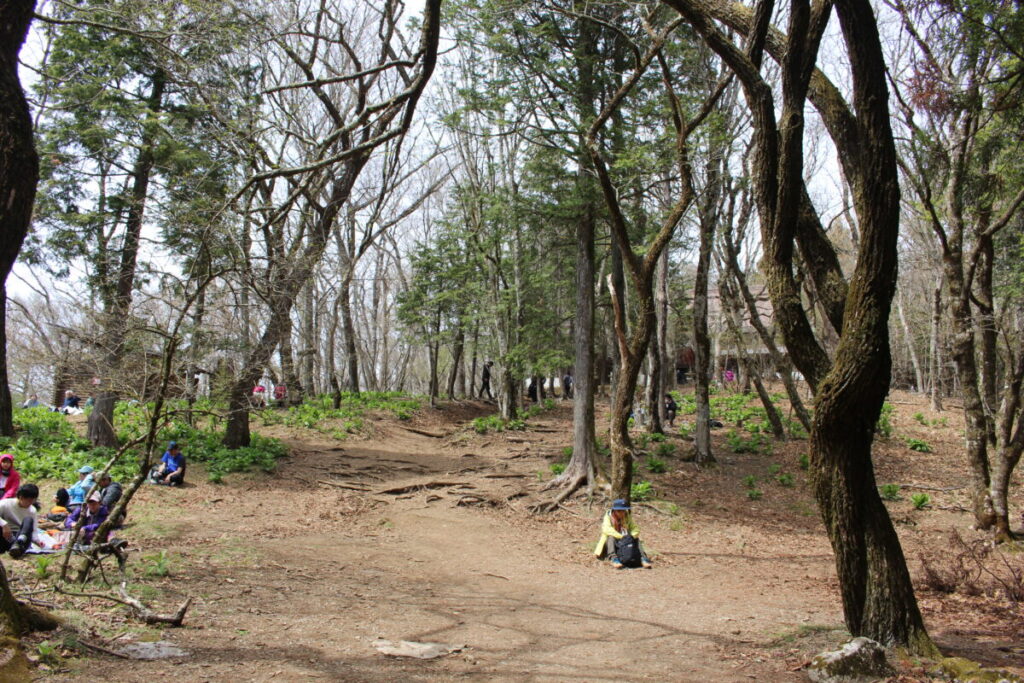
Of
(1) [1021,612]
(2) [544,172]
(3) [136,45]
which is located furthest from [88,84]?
(1) [1021,612]

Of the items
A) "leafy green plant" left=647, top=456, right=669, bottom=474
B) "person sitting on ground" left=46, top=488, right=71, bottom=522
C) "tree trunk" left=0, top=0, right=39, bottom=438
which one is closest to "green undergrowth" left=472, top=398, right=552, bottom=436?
"leafy green plant" left=647, top=456, right=669, bottom=474

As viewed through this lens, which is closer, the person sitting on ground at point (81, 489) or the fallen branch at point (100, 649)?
the fallen branch at point (100, 649)

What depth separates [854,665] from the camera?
4.38 m

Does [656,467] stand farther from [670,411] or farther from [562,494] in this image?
[670,411]

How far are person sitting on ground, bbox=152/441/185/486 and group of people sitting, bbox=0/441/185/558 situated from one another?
4.82 ft

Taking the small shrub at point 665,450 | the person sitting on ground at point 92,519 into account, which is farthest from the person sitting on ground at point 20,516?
the small shrub at point 665,450

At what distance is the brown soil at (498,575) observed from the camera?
500 centimetres

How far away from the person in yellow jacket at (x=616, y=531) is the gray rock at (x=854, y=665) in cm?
491

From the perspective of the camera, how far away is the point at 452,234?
23.9m

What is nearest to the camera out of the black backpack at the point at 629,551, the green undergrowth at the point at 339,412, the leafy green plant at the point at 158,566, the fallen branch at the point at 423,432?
the leafy green plant at the point at 158,566

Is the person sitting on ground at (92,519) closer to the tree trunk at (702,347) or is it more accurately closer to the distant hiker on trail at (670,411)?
the tree trunk at (702,347)

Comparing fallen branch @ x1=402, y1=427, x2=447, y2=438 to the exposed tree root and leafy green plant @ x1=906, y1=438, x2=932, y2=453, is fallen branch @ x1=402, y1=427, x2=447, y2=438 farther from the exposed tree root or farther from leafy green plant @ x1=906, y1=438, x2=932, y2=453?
leafy green plant @ x1=906, y1=438, x2=932, y2=453

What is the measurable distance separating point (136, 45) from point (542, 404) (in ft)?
64.8

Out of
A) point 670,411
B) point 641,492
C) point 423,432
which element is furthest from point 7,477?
point 670,411
